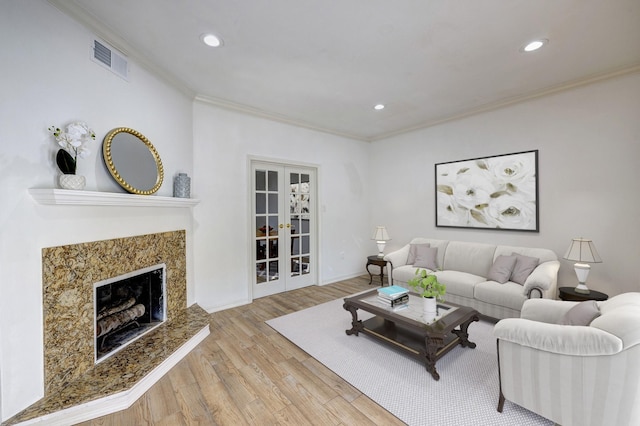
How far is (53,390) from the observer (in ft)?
5.91

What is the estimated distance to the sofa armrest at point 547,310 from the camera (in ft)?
6.55

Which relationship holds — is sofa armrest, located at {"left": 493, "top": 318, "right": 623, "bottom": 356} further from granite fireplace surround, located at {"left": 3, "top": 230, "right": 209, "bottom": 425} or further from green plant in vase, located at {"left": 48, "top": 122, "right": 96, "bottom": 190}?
green plant in vase, located at {"left": 48, "top": 122, "right": 96, "bottom": 190}

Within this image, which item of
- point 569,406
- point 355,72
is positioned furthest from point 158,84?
point 569,406

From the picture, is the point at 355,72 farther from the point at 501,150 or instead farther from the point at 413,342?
the point at 413,342

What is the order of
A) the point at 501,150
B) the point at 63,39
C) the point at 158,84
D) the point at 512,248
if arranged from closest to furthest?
the point at 63,39 < the point at 158,84 < the point at 512,248 < the point at 501,150

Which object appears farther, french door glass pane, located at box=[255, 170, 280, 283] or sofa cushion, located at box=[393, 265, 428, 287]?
french door glass pane, located at box=[255, 170, 280, 283]

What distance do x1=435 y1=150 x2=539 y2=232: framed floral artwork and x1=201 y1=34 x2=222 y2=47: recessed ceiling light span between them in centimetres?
371

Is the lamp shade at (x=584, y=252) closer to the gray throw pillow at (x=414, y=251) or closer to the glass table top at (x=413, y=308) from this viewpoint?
the glass table top at (x=413, y=308)

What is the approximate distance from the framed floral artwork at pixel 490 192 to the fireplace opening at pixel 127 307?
421cm

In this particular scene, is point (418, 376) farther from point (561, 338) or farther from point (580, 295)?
point (580, 295)

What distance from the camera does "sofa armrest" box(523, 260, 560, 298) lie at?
2717 mm

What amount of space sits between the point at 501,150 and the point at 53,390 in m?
5.32

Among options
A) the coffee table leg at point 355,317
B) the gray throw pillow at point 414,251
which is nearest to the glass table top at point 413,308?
the coffee table leg at point 355,317

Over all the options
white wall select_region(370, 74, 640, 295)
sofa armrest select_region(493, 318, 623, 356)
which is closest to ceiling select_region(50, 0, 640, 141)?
white wall select_region(370, 74, 640, 295)
